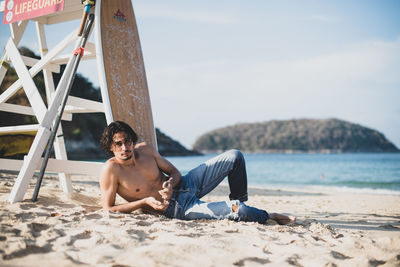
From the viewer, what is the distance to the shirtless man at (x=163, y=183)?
2.64 metres

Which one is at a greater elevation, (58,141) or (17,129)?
(17,129)

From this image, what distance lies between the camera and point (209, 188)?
3.11 m

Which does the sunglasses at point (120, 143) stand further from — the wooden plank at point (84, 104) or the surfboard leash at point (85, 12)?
the surfboard leash at point (85, 12)

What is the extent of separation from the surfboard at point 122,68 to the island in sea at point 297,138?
2740 inches

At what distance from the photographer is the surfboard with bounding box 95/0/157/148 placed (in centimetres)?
353

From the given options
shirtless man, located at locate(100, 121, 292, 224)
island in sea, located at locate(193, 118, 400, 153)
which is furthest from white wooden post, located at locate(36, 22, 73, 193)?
island in sea, located at locate(193, 118, 400, 153)

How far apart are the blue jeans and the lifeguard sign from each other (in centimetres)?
248

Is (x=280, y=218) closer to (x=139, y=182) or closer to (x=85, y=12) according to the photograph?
(x=139, y=182)

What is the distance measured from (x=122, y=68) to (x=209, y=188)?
1.89 meters

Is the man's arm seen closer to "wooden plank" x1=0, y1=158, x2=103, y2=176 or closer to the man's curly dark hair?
the man's curly dark hair

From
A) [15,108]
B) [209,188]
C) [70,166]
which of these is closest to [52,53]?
[15,108]

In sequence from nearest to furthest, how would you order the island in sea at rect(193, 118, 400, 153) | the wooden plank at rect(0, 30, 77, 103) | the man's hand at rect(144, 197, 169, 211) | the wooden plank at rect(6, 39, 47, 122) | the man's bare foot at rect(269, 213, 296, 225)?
the man's hand at rect(144, 197, 169, 211) < the man's bare foot at rect(269, 213, 296, 225) < the wooden plank at rect(6, 39, 47, 122) < the wooden plank at rect(0, 30, 77, 103) < the island in sea at rect(193, 118, 400, 153)

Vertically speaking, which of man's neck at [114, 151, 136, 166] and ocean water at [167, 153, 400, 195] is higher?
man's neck at [114, 151, 136, 166]

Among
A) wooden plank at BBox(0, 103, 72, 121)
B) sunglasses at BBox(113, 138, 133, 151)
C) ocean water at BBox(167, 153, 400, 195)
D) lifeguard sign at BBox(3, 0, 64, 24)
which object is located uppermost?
lifeguard sign at BBox(3, 0, 64, 24)
